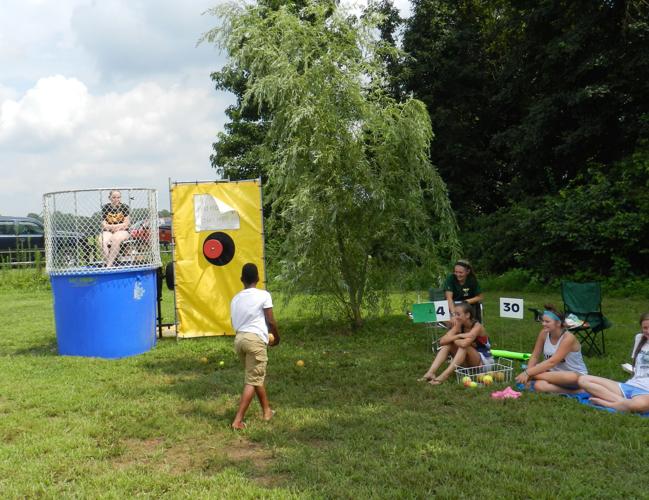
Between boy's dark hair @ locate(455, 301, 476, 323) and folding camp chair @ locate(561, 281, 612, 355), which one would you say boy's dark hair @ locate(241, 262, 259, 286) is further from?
folding camp chair @ locate(561, 281, 612, 355)

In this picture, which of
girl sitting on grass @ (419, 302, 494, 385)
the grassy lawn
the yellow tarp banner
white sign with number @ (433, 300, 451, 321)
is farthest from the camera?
the yellow tarp banner

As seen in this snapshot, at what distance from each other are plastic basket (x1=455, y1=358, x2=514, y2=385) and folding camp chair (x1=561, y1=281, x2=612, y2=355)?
1505mm

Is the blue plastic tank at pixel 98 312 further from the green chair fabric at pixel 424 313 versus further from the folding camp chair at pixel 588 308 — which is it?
the folding camp chair at pixel 588 308

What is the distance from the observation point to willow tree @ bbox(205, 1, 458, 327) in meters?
9.27

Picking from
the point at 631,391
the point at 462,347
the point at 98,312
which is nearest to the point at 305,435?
the point at 462,347

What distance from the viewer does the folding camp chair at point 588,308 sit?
7.74m

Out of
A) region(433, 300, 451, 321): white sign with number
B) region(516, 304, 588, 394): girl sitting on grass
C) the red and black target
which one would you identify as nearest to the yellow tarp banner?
the red and black target

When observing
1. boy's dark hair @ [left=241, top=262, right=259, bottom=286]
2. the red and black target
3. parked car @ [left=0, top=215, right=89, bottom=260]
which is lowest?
boy's dark hair @ [left=241, top=262, right=259, bottom=286]

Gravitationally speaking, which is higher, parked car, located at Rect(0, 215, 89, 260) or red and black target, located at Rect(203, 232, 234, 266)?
parked car, located at Rect(0, 215, 89, 260)

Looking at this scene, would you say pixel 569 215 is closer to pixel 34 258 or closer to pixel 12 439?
pixel 12 439

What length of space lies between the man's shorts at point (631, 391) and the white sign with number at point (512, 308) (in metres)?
2.00

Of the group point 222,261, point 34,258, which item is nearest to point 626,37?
point 222,261

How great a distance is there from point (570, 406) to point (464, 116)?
1922 centimetres

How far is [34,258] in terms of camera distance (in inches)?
824
